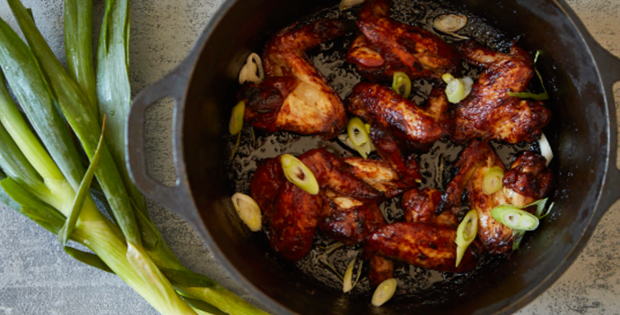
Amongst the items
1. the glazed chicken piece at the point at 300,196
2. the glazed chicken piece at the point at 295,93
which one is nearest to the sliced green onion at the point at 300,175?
the glazed chicken piece at the point at 300,196

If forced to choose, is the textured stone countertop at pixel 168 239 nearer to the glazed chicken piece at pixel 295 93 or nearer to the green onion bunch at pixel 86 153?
the green onion bunch at pixel 86 153

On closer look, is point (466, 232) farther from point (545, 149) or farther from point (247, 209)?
point (247, 209)

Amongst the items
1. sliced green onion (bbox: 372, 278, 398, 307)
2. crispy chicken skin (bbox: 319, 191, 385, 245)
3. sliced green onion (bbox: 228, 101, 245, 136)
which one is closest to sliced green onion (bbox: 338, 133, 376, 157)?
crispy chicken skin (bbox: 319, 191, 385, 245)

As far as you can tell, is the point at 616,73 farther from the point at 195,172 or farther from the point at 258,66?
the point at 195,172

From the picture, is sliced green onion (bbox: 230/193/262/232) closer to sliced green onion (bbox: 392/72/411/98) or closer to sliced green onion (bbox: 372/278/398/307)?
sliced green onion (bbox: 372/278/398/307)

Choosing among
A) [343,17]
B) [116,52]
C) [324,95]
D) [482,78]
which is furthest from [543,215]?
[116,52]

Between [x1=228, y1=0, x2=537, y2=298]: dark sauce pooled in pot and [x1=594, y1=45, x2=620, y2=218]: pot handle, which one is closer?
[x1=594, y1=45, x2=620, y2=218]: pot handle

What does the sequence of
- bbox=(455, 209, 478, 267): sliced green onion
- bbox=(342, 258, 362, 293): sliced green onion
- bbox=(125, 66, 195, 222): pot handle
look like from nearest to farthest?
bbox=(125, 66, 195, 222): pot handle → bbox=(455, 209, 478, 267): sliced green onion → bbox=(342, 258, 362, 293): sliced green onion
